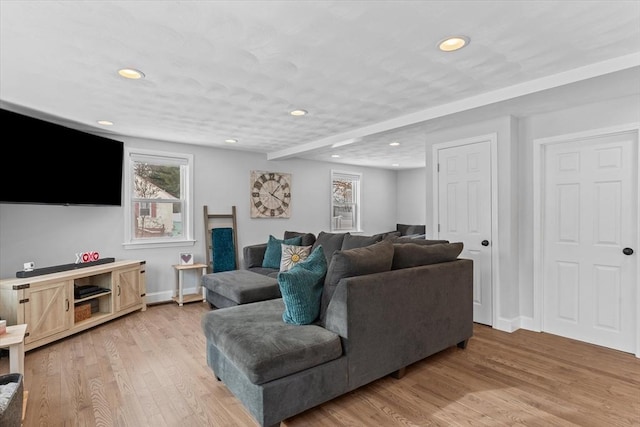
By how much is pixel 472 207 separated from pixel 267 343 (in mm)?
2885

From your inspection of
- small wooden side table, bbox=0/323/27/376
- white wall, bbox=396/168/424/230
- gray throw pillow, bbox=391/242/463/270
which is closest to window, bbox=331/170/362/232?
white wall, bbox=396/168/424/230

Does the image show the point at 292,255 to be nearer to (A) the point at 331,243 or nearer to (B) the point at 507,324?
(A) the point at 331,243

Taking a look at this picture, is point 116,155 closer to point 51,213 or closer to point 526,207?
point 51,213

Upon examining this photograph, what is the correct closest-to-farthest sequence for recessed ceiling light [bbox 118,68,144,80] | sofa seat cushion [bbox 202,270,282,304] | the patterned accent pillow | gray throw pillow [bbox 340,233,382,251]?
recessed ceiling light [bbox 118,68,144,80], sofa seat cushion [bbox 202,270,282,304], gray throw pillow [bbox 340,233,382,251], the patterned accent pillow

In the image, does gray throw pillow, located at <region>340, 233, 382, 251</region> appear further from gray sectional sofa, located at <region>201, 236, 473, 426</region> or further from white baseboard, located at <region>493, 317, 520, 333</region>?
white baseboard, located at <region>493, 317, 520, 333</region>

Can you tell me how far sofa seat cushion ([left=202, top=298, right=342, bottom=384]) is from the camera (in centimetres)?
187

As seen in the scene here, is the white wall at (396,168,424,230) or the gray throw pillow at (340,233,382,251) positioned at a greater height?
the white wall at (396,168,424,230)

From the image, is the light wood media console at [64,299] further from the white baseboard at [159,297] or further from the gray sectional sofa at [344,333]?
the gray sectional sofa at [344,333]

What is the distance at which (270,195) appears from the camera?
6.02m

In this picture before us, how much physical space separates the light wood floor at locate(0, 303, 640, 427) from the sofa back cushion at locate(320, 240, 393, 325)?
712mm

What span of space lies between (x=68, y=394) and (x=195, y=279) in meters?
2.85

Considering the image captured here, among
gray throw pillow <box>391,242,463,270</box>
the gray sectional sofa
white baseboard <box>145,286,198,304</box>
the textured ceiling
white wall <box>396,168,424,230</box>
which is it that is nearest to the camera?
the textured ceiling

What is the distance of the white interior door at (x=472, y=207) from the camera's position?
3.72 metres

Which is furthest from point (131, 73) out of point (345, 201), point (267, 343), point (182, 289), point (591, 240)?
point (345, 201)
